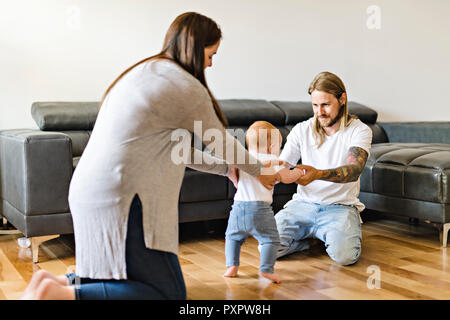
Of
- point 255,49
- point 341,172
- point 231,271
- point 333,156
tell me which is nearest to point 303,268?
point 231,271

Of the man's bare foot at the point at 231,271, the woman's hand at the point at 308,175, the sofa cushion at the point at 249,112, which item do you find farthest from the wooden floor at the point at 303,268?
the sofa cushion at the point at 249,112

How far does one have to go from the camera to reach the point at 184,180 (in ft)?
9.44

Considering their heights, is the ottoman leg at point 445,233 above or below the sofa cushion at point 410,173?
below

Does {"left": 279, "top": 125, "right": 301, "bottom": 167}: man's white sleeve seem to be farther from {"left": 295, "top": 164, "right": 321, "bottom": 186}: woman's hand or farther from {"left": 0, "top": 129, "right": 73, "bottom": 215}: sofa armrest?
{"left": 0, "top": 129, "right": 73, "bottom": 215}: sofa armrest

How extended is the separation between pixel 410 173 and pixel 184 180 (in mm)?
1221

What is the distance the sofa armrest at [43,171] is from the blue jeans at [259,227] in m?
0.87

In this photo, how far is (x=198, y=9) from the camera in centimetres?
384

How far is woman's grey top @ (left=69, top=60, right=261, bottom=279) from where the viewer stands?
5.22 feet

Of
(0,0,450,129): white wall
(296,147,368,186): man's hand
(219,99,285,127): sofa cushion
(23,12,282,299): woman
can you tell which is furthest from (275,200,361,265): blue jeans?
(0,0,450,129): white wall

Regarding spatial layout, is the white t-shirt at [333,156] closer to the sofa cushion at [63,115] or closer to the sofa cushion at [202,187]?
the sofa cushion at [202,187]

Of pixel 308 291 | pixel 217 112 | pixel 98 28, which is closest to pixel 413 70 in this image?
pixel 98 28

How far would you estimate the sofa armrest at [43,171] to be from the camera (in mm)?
2500

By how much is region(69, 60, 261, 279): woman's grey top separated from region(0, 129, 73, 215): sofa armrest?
3.05 ft
